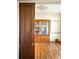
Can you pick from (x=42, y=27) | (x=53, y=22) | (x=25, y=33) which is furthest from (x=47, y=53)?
(x=53, y=22)

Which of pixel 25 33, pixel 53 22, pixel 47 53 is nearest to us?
pixel 25 33

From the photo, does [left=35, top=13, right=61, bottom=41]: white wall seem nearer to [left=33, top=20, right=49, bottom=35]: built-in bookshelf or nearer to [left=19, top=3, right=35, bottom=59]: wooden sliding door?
[left=33, top=20, right=49, bottom=35]: built-in bookshelf

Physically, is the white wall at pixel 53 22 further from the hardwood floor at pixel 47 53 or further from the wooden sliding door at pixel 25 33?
the wooden sliding door at pixel 25 33

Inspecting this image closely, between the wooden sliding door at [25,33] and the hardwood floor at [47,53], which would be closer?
the wooden sliding door at [25,33]

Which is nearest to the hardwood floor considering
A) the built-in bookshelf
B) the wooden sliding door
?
the wooden sliding door

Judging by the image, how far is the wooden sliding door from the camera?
3.96 metres

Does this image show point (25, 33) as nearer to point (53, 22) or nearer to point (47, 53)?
point (47, 53)

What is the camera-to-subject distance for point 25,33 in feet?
13.0

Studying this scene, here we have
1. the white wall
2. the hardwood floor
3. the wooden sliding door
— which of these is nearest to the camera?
the wooden sliding door

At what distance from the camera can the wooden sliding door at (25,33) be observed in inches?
156

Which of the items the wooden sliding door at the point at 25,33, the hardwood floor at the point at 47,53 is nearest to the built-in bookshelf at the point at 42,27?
the hardwood floor at the point at 47,53
